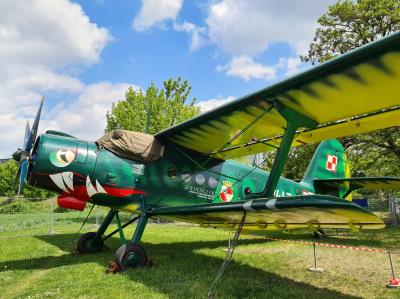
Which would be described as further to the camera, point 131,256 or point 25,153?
point 25,153

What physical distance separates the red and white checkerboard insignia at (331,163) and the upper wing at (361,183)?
29.0 inches

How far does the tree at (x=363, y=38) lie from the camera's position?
53.6ft

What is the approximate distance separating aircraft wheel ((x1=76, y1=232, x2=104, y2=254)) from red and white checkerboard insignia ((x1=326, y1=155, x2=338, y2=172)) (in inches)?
300

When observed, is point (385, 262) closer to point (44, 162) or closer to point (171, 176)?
point (171, 176)

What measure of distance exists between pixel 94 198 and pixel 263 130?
3.69 meters

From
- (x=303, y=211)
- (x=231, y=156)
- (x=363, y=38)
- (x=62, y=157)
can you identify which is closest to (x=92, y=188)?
(x=62, y=157)

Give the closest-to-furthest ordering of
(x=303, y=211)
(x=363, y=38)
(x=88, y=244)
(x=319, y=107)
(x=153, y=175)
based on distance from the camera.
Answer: (x=303, y=211) < (x=319, y=107) < (x=153, y=175) < (x=88, y=244) < (x=363, y=38)

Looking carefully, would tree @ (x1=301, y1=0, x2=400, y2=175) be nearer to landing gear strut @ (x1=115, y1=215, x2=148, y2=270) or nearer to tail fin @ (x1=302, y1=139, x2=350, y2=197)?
tail fin @ (x1=302, y1=139, x2=350, y2=197)

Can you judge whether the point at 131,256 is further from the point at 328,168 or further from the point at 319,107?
the point at 328,168

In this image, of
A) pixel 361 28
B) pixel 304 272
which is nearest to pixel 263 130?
pixel 304 272

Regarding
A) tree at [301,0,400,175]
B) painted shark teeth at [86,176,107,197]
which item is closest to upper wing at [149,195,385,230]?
painted shark teeth at [86,176,107,197]

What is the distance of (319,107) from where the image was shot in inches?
224

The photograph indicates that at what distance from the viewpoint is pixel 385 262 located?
7.03 meters

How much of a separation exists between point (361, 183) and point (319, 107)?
4.73 metres
